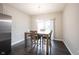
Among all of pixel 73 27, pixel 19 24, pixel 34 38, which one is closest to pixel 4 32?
pixel 34 38

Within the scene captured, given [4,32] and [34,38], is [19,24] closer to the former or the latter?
[34,38]

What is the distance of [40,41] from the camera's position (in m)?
4.11

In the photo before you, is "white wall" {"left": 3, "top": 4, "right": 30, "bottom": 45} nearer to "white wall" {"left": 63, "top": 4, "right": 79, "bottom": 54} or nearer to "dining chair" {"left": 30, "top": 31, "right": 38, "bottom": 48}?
"dining chair" {"left": 30, "top": 31, "right": 38, "bottom": 48}

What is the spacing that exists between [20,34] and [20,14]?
3.07 ft

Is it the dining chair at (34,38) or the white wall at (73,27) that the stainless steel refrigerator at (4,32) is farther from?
the white wall at (73,27)

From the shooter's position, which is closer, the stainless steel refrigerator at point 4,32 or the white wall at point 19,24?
the stainless steel refrigerator at point 4,32

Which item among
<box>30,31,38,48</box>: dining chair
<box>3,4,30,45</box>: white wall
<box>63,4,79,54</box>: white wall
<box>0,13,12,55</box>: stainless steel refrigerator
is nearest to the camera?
<box>63,4,79,54</box>: white wall

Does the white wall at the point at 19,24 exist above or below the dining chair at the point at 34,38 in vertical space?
above

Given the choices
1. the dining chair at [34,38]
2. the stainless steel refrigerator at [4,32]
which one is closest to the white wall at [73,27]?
the dining chair at [34,38]

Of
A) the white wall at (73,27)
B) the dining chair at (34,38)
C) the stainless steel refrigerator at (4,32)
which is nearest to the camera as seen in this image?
the white wall at (73,27)

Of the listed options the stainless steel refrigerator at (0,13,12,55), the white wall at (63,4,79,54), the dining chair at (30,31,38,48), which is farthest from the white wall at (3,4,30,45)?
the white wall at (63,4,79,54)

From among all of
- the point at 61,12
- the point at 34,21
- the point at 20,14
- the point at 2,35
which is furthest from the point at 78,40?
the point at 61,12

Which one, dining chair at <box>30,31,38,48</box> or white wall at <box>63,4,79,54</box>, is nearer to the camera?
white wall at <box>63,4,79,54</box>

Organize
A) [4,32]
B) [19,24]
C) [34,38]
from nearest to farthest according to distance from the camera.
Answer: [4,32] → [34,38] → [19,24]
